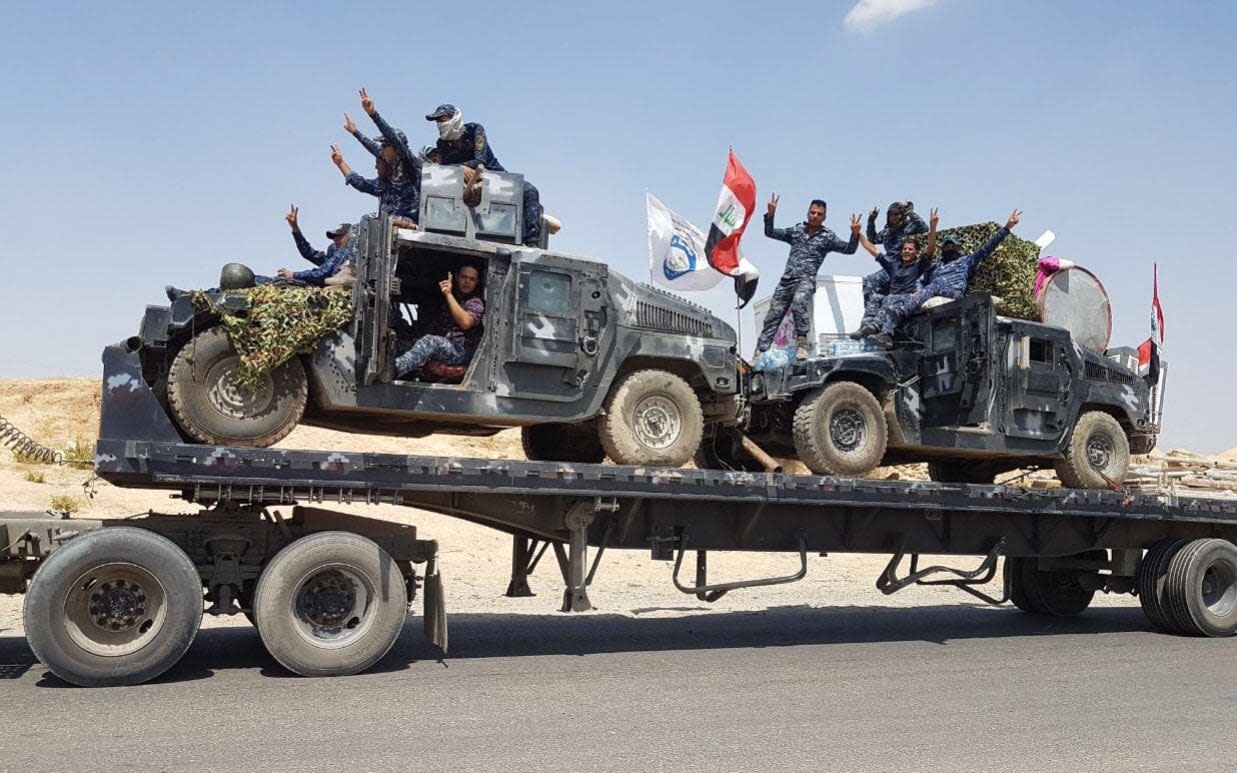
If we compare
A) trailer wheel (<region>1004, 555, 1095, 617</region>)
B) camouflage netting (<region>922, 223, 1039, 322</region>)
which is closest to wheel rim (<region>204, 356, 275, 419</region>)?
camouflage netting (<region>922, 223, 1039, 322</region>)

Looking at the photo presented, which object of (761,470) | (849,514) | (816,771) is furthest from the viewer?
(761,470)

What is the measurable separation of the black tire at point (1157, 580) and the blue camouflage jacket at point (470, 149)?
819 cm

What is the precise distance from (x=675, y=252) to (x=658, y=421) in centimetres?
299

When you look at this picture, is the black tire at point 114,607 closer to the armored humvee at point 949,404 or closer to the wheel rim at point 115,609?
the wheel rim at point 115,609

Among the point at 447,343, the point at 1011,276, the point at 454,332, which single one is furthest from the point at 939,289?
the point at 447,343

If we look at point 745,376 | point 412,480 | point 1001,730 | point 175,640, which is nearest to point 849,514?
point 745,376

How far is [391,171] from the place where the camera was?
994 centimetres

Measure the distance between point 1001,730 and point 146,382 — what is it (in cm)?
619

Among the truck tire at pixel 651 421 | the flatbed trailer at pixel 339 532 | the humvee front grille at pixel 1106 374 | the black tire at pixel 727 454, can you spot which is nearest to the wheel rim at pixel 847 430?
the flatbed trailer at pixel 339 532

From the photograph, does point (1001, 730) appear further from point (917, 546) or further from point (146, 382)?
point (146, 382)

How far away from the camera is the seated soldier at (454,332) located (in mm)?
8719

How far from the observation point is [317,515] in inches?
331

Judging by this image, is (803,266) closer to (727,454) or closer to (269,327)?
(727,454)

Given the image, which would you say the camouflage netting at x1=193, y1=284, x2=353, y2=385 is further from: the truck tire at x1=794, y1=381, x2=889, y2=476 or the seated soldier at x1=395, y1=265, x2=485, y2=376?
the truck tire at x1=794, y1=381, x2=889, y2=476
